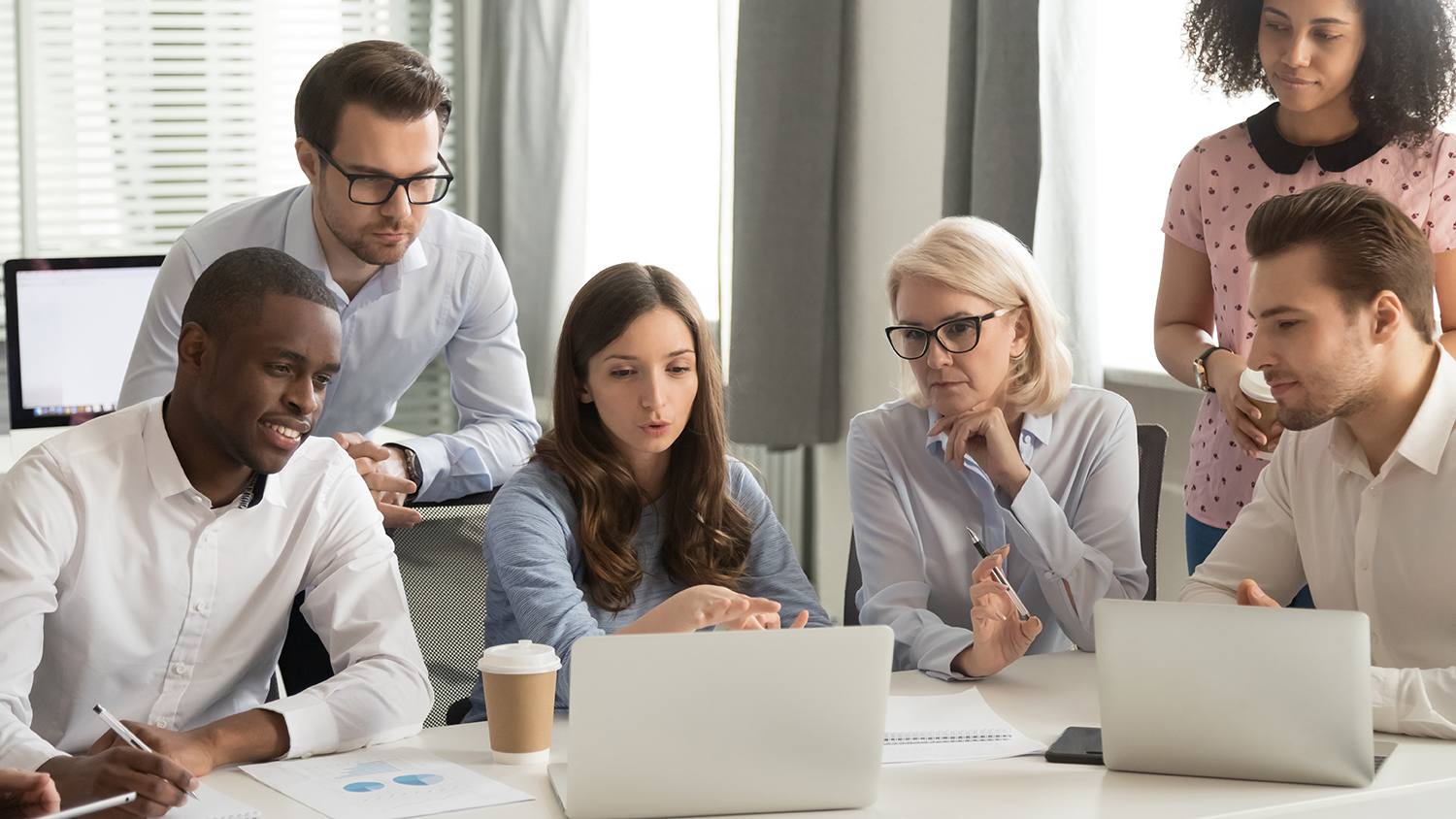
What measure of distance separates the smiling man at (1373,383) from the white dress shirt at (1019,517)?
38 centimetres

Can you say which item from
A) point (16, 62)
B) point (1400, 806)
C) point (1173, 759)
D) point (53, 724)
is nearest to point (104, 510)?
point (53, 724)

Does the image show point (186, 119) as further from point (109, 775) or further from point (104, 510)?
point (109, 775)

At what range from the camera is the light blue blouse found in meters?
1.68

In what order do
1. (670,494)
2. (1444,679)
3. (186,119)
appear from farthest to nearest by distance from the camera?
1. (186,119)
2. (670,494)
3. (1444,679)

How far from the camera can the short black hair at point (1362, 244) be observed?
155 centimetres

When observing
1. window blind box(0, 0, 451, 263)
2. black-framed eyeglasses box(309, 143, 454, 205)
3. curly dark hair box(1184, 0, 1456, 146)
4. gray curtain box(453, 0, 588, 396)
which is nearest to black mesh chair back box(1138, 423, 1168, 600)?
curly dark hair box(1184, 0, 1456, 146)

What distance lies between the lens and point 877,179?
12.5 ft

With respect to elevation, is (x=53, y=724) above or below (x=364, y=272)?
below

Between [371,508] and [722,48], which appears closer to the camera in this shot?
[371,508]

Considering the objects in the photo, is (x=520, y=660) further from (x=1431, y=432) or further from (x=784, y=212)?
(x=784, y=212)

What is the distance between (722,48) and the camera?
4.17 meters

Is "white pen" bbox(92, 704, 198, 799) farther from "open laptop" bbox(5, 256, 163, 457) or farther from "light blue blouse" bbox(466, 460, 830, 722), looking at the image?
"open laptop" bbox(5, 256, 163, 457)

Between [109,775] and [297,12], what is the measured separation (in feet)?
12.8

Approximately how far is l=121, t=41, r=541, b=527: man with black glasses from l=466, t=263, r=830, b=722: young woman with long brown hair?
0.23 m
